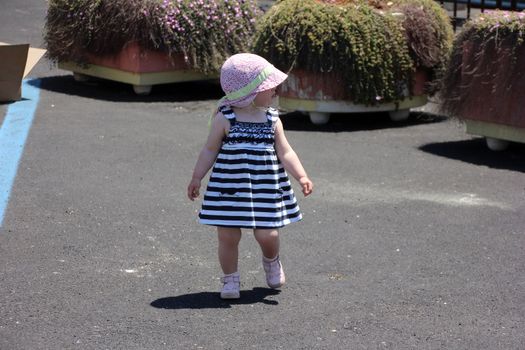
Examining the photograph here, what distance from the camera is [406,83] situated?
934cm

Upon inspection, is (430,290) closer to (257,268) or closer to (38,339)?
(257,268)

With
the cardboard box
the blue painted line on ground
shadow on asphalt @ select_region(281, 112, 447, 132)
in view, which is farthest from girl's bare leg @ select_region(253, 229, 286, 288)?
the cardboard box

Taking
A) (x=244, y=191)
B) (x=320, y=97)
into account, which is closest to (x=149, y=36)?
(x=320, y=97)

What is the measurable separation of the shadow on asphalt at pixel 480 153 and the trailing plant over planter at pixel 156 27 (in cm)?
314

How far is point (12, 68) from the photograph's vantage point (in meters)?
9.66

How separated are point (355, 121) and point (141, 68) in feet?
8.29

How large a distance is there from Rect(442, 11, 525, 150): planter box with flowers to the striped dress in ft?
12.4

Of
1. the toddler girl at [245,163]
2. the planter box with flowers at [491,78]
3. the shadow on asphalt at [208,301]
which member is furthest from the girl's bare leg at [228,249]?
the planter box with flowers at [491,78]

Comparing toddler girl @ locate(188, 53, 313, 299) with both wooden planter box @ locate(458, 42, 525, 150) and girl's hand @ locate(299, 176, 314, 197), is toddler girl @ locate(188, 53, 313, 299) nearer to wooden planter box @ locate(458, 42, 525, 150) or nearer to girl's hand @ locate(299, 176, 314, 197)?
girl's hand @ locate(299, 176, 314, 197)

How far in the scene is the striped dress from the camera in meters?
4.54

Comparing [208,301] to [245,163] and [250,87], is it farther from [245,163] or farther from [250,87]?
[250,87]

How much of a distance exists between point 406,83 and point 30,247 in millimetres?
4971

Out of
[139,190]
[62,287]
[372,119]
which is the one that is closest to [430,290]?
[62,287]

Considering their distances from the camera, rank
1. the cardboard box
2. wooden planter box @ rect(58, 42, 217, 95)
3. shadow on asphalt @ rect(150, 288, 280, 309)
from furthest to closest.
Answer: wooden planter box @ rect(58, 42, 217, 95) < the cardboard box < shadow on asphalt @ rect(150, 288, 280, 309)
